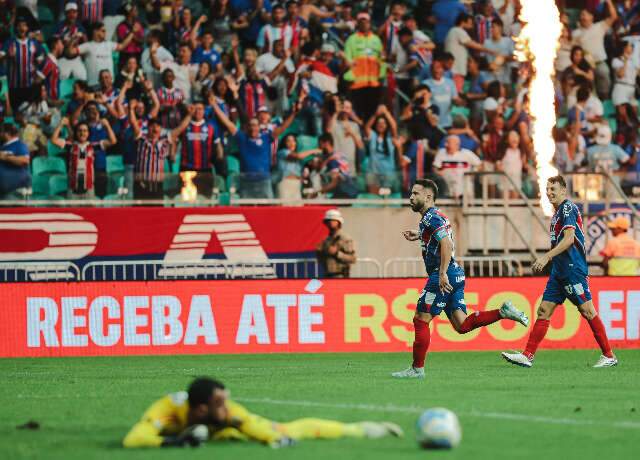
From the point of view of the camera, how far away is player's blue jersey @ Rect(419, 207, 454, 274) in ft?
45.7

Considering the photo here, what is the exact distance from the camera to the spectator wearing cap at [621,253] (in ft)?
69.3

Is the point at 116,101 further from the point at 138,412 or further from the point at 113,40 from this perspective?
the point at 138,412

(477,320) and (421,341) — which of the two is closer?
(421,341)

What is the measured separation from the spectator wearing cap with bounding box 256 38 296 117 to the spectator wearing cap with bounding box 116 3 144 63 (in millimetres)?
2129

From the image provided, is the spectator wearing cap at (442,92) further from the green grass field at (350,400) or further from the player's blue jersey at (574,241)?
the player's blue jersey at (574,241)

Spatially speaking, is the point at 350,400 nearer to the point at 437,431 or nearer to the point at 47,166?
the point at 437,431

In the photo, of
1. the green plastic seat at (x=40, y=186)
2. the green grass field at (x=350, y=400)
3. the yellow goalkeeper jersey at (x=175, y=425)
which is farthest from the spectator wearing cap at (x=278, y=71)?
the yellow goalkeeper jersey at (x=175, y=425)

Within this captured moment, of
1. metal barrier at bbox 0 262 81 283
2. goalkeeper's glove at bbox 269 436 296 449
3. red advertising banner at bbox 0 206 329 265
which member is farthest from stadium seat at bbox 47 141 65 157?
Result: goalkeeper's glove at bbox 269 436 296 449

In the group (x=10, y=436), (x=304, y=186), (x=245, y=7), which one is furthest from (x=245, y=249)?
(x=10, y=436)

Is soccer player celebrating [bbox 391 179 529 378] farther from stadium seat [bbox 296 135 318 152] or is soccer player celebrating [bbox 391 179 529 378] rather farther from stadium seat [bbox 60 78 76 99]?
stadium seat [bbox 60 78 76 99]

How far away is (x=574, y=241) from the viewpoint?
1557cm

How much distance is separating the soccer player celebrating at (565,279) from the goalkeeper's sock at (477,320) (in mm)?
1038

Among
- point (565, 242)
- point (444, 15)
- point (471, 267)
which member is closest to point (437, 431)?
point (565, 242)

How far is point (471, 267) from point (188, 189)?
4789mm
